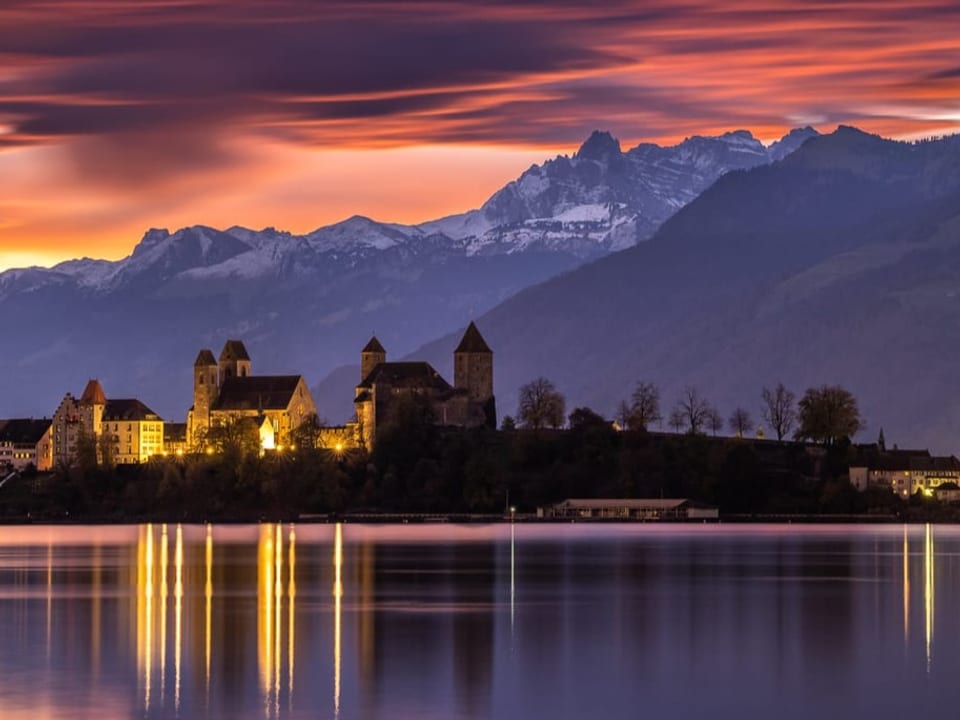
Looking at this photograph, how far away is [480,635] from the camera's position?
65.8 metres

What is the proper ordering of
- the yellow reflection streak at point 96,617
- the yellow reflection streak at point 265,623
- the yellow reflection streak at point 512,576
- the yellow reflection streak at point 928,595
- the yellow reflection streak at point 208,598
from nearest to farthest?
the yellow reflection streak at point 265,623, the yellow reflection streak at point 208,598, the yellow reflection streak at point 96,617, the yellow reflection streak at point 928,595, the yellow reflection streak at point 512,576

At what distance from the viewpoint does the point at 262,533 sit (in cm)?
17325

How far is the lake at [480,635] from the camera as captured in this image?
4950 centimetres

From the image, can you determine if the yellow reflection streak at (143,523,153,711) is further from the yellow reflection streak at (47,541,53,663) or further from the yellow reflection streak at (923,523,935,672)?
the yellow reflection streak at (923,523,935,672)

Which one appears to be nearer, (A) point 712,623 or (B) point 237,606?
(A) point 712,623

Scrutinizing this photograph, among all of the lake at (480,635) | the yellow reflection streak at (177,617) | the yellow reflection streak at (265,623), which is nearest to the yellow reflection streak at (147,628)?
the lake at (480,635)

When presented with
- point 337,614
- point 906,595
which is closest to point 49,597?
point 337,614

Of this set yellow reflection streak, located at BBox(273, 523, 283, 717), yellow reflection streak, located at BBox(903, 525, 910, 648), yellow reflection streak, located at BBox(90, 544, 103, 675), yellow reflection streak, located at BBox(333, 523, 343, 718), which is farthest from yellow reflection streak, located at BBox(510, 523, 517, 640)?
yellow reflection streak, located at BBox(90, 544, 103, 675)

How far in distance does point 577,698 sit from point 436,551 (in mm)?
80528

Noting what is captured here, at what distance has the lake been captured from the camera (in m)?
49.5

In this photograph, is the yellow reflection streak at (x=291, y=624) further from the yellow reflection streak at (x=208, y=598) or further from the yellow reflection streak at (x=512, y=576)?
the yellow reflection streak at (x=512, y=576)

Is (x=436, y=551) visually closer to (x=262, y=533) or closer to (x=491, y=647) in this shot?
(x=262, y=533)

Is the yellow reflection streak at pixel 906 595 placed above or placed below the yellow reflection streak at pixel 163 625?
below

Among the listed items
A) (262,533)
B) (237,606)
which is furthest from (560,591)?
(262,533)
